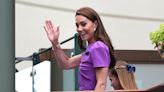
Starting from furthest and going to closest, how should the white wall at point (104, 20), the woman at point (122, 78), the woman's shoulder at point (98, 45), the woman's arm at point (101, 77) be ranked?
the white wall at point (104, 20) → the woman at point (122, 78) → the woman's shoulder at point (98, 45) → the woman's arm at point (101, 77)

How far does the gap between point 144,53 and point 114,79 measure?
2637mm

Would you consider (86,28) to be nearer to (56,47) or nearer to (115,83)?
(56,47)

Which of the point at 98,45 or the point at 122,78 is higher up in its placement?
the point at 98,45

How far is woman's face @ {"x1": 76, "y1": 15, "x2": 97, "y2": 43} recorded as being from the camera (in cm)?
184

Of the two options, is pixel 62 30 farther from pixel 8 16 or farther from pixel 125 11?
pixel 8 16

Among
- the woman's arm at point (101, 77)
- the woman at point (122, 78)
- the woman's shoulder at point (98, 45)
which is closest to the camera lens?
the woman's arm at point (101, 77)

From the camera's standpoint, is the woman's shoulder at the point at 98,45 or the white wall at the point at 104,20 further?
the white wall at the point at 104,20

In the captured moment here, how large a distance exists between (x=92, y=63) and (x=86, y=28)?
7.2 inches

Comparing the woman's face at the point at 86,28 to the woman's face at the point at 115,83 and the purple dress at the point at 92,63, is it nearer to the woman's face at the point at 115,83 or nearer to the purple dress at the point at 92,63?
the purple dress at the point at 92,63

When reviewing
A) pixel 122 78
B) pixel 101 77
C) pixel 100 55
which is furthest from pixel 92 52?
pixel 122 78

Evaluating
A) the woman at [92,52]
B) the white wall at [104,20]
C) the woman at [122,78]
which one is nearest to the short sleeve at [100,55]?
the woman at [92,52]

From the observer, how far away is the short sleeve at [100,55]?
170 cm

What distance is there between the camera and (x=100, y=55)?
173 centimetres

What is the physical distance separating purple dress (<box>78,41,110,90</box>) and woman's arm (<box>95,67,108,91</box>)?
0.06 ft
